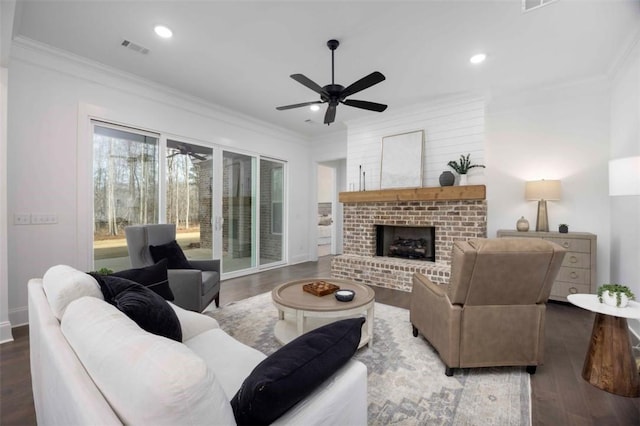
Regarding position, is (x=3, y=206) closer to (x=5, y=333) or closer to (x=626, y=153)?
(x=5, y=333)

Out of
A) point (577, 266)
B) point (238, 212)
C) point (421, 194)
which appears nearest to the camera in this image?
point (577, 266)

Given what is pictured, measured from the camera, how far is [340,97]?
285 centimetres

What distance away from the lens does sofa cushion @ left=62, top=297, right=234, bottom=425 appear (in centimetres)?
58

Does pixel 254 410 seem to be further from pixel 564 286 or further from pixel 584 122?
pixel 584 122

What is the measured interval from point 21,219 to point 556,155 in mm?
6435

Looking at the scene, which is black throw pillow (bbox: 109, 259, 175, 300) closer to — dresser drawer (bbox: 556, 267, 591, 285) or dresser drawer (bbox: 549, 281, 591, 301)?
dresser drawer (bbox: 549, 281, 591, 301)

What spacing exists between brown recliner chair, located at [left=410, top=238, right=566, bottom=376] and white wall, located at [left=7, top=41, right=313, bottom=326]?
12.7ft

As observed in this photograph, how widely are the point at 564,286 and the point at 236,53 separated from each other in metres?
4.67

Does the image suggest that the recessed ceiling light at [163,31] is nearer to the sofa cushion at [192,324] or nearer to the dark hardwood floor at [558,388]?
the sofa cushion at [192,324]

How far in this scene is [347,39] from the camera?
9.21ft

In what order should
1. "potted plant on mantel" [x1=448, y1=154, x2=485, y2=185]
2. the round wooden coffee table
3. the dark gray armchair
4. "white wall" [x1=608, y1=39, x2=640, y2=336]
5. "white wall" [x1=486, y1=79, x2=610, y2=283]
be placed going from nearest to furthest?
the round wooden coffee table, the dark gray armchair, "white wall" [x1=608, y1=39, x2=640, y2=336], "white wall" [x1=486, y1=79, x2=610, y2=283], "potted plant on mantel" [x1=448, y1=154, x2=485, y2=185]

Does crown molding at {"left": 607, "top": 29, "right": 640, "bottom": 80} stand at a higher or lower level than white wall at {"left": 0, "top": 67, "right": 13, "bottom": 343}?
higher

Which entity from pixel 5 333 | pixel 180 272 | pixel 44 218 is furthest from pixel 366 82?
pixel 5 333

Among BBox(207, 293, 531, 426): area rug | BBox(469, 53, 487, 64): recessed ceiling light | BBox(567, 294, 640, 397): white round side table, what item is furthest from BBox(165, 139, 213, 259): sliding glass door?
BBox(567, 294, 640, 397): white round side table
